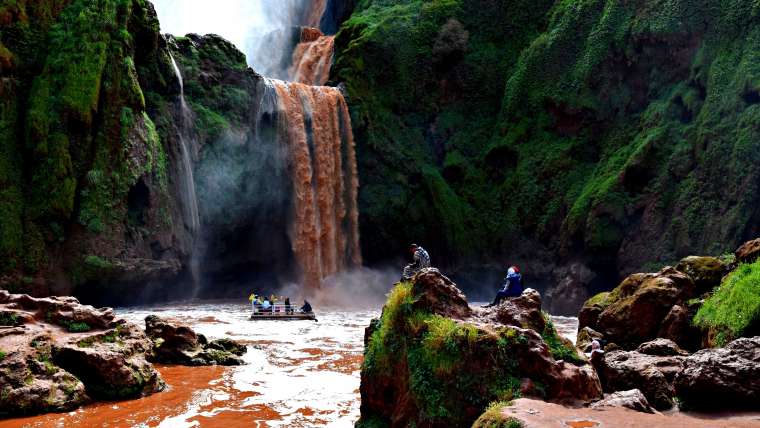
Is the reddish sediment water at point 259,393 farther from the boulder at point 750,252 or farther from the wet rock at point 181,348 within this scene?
the boulder at point 750,252

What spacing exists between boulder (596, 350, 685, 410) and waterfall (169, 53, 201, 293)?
24.6 m

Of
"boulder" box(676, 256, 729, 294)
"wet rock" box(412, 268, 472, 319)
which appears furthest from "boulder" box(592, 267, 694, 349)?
"wet rock" box(412, 268, 472, 319)

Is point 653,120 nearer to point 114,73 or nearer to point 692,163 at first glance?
point 692,163

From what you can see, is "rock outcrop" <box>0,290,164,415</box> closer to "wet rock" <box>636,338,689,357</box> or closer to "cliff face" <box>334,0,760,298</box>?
"wet rock" <box>636,338,689,357</box>

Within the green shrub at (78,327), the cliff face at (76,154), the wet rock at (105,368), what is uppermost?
the cliff face at (76,154)

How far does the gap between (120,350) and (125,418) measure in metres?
2.38

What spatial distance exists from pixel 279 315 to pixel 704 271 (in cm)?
1746

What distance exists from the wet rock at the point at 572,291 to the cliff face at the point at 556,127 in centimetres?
65

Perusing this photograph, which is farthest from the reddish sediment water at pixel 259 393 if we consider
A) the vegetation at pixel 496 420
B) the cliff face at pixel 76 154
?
the cliff face at pixel 76 154

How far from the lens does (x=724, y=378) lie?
8898 millimetres

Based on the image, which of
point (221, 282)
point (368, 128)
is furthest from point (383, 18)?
point (221, 282)

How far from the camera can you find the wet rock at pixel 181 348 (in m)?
16.8

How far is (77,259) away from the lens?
26891mm

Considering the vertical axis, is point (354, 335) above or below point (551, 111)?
below
